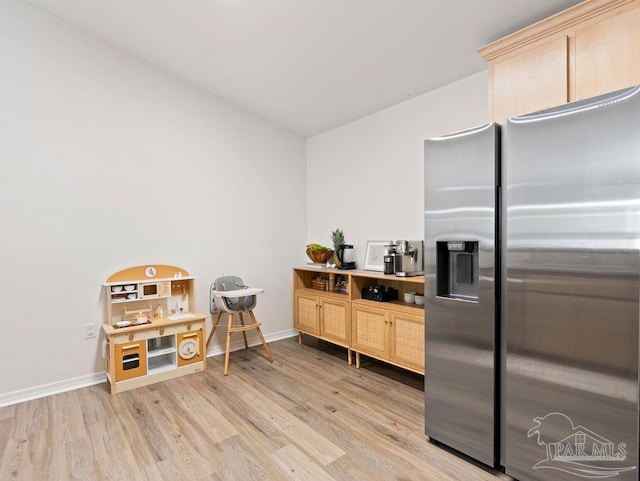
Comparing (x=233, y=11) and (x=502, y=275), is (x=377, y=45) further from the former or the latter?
(x=502, y=275)

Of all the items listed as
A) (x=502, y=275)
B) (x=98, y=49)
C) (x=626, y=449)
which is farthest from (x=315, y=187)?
(x=626, y=449)

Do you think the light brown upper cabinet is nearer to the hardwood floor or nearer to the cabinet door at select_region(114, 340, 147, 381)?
the hardwood floor

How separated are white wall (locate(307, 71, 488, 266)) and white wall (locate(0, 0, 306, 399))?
88 centimetres

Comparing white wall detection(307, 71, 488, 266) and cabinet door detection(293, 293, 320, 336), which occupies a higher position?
white wall detection(307, 71, 488, 266)

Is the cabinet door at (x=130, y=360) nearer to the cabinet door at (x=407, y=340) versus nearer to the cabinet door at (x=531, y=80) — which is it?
the cabinet door at (x=407, y=340)

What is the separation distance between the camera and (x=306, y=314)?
4070 mm

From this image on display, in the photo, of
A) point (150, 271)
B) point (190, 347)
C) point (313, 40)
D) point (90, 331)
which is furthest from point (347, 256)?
point (90, 331)

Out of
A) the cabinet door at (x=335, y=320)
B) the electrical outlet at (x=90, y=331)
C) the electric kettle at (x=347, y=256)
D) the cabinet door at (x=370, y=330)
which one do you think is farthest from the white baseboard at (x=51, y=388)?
the electric kettle at (x=347, y=256)

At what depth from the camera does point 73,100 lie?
10.2 feet

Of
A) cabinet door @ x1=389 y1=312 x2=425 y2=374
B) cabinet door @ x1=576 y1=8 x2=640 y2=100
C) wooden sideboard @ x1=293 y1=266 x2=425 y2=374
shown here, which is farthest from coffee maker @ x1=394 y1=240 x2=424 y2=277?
cabinet door @ x1=576 y1=8 x2=640 y2=100

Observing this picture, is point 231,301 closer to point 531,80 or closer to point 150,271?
point 150,271

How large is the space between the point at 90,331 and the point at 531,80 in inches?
158

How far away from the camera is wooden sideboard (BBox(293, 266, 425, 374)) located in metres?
2.95

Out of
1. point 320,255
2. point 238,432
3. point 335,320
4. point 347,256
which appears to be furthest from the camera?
point 320,255
